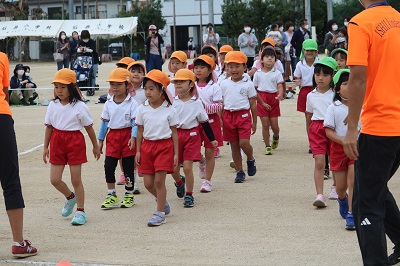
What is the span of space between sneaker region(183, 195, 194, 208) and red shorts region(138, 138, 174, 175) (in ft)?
2.84

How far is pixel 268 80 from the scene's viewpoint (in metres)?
12.5

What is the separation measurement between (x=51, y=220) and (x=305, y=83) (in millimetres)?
5407

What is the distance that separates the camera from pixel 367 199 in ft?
17.7

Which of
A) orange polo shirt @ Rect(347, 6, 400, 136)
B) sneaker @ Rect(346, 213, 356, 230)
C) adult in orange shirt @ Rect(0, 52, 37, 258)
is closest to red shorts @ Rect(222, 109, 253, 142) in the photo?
sneaker @ Rect(346, 213, 356, 230)

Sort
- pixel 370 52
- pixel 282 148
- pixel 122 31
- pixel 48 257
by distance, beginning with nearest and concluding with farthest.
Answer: pixel 370 52 < pixel 48 257 < pixel 282 148 < pixel 122 31

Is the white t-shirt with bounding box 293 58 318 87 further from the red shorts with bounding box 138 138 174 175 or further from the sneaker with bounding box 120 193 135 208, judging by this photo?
the red shorts with bounding box 138 138 174 175

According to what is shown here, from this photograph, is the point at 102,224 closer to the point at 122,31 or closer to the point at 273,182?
the point at 273,182

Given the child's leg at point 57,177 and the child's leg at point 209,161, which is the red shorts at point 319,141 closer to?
the child's leg at point 209,161

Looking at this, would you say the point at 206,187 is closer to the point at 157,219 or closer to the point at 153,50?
the point at 157,219

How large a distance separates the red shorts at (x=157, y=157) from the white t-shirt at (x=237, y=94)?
2.38 metres

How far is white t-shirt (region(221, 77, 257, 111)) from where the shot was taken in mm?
10516

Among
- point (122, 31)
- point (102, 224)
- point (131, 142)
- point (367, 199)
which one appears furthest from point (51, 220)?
point (122, 31)

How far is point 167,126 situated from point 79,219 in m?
1.33

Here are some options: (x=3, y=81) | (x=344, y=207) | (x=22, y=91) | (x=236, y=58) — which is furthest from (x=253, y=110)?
(x=22, y=91)
